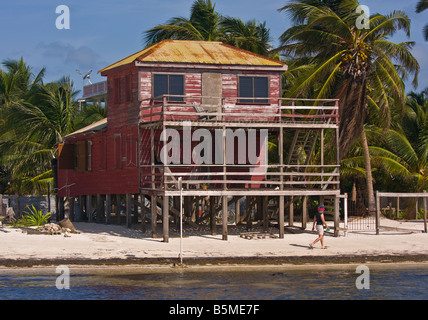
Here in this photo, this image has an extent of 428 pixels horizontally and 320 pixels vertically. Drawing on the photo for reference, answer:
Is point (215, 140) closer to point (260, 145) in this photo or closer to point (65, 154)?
point (260, 145)

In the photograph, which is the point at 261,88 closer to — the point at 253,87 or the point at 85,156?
the point at 253,87

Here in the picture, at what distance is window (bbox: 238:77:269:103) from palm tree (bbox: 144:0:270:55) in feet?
36.7

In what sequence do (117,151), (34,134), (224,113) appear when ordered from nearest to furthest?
(224,113) < (117,151) < (34,134)

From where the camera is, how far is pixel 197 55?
120 feet

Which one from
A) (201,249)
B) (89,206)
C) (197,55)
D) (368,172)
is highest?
(197,55)

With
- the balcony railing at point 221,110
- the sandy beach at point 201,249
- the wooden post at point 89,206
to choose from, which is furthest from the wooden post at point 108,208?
the balcony railing at point 221,110

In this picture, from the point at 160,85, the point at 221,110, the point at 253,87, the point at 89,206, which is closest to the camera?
the point at 221,110

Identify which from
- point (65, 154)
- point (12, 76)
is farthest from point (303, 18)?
point (12, 76)

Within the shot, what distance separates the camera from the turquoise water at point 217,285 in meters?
23.1

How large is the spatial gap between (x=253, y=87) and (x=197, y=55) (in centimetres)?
300

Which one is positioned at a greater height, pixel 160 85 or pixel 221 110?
pixel 160 85

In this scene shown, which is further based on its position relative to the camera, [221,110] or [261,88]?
[261,88]

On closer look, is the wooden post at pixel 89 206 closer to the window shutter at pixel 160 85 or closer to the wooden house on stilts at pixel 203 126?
the wooden house on stilts at pixel 203 126

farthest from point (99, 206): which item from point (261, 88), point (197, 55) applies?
point (261, 88)
